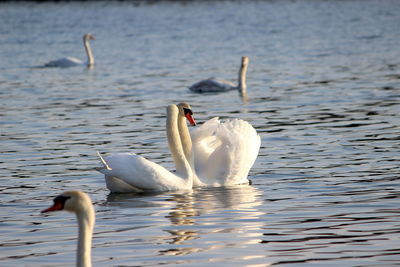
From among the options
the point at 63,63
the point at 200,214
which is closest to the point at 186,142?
the point at 200,214

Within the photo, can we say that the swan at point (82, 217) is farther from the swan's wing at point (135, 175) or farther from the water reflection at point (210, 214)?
the swan's wing at point (135, 175)

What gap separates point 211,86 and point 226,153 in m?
9.95

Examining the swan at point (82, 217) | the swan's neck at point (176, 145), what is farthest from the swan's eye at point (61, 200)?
the swan's neck at point (176, 145)

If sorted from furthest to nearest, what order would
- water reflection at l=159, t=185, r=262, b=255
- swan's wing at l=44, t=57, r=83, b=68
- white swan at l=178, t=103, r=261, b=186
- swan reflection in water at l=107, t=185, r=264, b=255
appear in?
swan's wing at l=44, t=57, r=83, b=68 → white swan at l=178, t=103, r=261, b=186 → water reflection at l=159, t=185, r=262, b=255 → swan reflection in water at l=107, t=185, r=264, b=255

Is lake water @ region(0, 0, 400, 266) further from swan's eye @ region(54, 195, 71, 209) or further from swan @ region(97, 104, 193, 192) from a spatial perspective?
swan's eye @ region(54, 195, 71, 209)

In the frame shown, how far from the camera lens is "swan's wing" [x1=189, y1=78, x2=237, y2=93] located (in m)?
20.8

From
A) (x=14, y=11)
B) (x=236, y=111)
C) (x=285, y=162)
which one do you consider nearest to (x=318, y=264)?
(x=285, y=162)

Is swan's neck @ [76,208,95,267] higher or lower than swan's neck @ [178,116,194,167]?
higher

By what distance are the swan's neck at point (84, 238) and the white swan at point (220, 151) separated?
17.8 ft

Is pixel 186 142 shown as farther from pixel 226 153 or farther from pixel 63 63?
pixel 63 63

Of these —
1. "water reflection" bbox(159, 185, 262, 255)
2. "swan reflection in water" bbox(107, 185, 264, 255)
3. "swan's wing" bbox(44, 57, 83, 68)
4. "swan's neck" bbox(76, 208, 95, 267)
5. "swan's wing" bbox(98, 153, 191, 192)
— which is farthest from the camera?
"swan's wing" bbox(44, 57, 83, 68)

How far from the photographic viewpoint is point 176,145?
10.7 meters

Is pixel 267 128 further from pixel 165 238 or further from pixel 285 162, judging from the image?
pixel 165 238

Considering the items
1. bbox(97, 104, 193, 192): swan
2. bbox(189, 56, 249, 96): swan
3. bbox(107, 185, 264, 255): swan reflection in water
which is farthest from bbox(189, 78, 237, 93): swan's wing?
bbox(97, 104, 193, 192): swan
